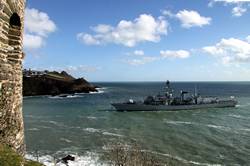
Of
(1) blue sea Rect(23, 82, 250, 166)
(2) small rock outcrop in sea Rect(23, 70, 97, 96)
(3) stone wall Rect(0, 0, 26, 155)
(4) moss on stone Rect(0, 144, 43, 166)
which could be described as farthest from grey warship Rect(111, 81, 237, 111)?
(4) moss on stone Rect(0, 144, 43, 166)

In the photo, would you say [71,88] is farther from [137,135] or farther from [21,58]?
[21,58]

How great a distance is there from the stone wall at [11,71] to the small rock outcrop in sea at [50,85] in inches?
4773

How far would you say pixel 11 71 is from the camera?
9445 millimetres

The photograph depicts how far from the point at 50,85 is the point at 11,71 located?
134 metres

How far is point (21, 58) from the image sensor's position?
1032 cm

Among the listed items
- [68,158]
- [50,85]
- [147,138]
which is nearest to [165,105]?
[147,138]

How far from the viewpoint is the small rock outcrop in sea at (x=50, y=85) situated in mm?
132875

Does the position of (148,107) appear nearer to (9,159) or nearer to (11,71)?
(11,71)

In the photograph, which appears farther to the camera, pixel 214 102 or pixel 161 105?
pixel 214 102

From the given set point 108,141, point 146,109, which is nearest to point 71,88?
point 146,109

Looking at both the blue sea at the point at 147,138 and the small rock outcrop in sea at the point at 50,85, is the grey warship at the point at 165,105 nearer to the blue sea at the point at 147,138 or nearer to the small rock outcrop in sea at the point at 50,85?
the blue sea at the point at 147,138

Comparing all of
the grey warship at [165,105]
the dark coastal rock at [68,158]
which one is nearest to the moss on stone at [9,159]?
the dark coastal rock at [68,158]

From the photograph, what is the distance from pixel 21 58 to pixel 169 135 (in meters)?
38.3

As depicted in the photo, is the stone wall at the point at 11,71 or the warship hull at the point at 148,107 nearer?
the stone wall at the point at 11,71
